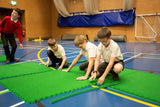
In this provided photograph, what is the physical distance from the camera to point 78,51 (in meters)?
5.56

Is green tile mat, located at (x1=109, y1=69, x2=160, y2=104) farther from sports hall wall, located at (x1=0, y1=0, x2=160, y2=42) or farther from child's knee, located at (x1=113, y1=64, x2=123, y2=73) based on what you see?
sports hall wall, located at (x1=0, y1=0, x2=160, y2=42)

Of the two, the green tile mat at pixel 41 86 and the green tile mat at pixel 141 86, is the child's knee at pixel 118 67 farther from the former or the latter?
the green tile mat at pixel 41 86

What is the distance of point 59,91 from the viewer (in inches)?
68.9

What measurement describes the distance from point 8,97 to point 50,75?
853mm

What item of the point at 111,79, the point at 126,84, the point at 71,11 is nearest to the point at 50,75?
the point at 111,79

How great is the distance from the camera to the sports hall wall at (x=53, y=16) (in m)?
9.12

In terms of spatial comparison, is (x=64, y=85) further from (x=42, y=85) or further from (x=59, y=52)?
(x=59, y=52)

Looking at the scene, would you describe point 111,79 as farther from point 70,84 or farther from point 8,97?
point 8,97

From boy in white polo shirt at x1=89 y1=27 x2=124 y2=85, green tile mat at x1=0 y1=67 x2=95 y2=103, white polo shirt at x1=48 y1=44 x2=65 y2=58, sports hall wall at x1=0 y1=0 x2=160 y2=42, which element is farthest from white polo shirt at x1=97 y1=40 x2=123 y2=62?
sports hall wall at x1=0 y1=0 x2=160 y2=42

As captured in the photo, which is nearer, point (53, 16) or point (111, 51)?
point (111, 51)

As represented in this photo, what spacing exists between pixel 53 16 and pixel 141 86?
500 inches

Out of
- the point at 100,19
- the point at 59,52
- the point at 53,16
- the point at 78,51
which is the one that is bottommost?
the point at 78,51

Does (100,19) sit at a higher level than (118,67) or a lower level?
higher

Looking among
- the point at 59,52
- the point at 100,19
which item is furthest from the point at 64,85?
the point at 100,19
